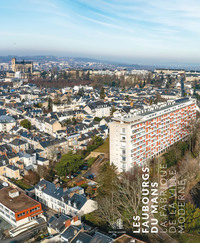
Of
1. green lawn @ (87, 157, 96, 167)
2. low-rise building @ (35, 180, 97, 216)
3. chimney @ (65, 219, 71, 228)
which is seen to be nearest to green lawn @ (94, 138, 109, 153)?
green lawn @ (87, 157, 96, 167)

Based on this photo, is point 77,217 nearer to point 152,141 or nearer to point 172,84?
point 152,141

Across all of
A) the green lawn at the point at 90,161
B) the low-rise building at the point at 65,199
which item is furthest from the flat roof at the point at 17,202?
the green lawn at the point at 90,161

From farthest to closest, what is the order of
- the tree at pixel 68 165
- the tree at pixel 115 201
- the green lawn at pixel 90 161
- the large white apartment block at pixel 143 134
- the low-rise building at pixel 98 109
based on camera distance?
the low-rise building at pixel 98 109
the green lawn at pixel 90 161
the tree at pixel 68 165
the large white apartment block at pixel 143 134
the tree at pixel 115 201

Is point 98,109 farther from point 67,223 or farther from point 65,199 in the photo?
point 67,223

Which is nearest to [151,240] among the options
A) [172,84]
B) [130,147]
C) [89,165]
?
[130,147]

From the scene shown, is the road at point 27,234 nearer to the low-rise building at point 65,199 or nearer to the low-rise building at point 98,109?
the low-rise building at point 65,199
